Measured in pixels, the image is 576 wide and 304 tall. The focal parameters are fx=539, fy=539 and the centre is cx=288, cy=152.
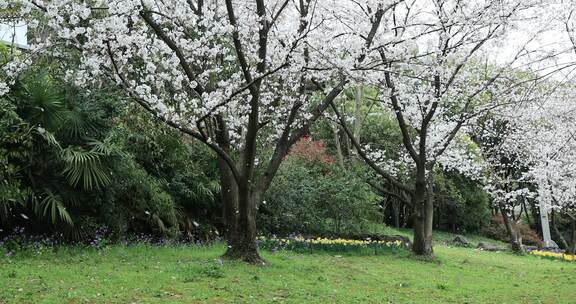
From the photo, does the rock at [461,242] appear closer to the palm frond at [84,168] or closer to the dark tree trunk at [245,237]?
the dark tree trunk at [245,237]

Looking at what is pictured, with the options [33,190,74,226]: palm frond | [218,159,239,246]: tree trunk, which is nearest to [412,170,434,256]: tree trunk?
[218,159,239,246]: tree trunk

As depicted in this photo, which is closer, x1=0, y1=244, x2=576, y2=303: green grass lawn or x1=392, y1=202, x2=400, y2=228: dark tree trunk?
x1=0, y1=244, x2=576, y2=303: green grass lawn

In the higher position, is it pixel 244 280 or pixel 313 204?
pixel 313 204

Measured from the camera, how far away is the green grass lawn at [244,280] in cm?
543

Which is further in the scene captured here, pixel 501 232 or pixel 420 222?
pixel 501 232

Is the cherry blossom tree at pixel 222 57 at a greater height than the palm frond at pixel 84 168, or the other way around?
the cherry blossom tree at pixel 222 57

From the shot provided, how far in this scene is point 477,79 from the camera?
38.1ft

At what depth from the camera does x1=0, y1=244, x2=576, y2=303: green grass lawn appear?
214 inches

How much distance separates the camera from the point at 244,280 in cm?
651

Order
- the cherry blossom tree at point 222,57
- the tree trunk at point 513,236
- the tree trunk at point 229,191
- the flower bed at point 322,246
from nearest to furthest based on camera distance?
the cherry blossom tree at point 222,57 < the tree trunk at point 229,191 < the flower bed at point 322,246 < the tree trunk at point 513,236

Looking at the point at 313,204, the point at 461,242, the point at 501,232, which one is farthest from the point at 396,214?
the point at 313,204

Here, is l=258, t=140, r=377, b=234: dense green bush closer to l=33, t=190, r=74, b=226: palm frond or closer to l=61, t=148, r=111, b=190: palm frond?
l=61, t=148, r=111, b=190: palm frond

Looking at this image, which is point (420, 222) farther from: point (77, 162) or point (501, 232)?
point (501, 232)

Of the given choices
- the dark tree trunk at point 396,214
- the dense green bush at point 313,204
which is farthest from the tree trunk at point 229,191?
the dark tree trunk at point 396,214
